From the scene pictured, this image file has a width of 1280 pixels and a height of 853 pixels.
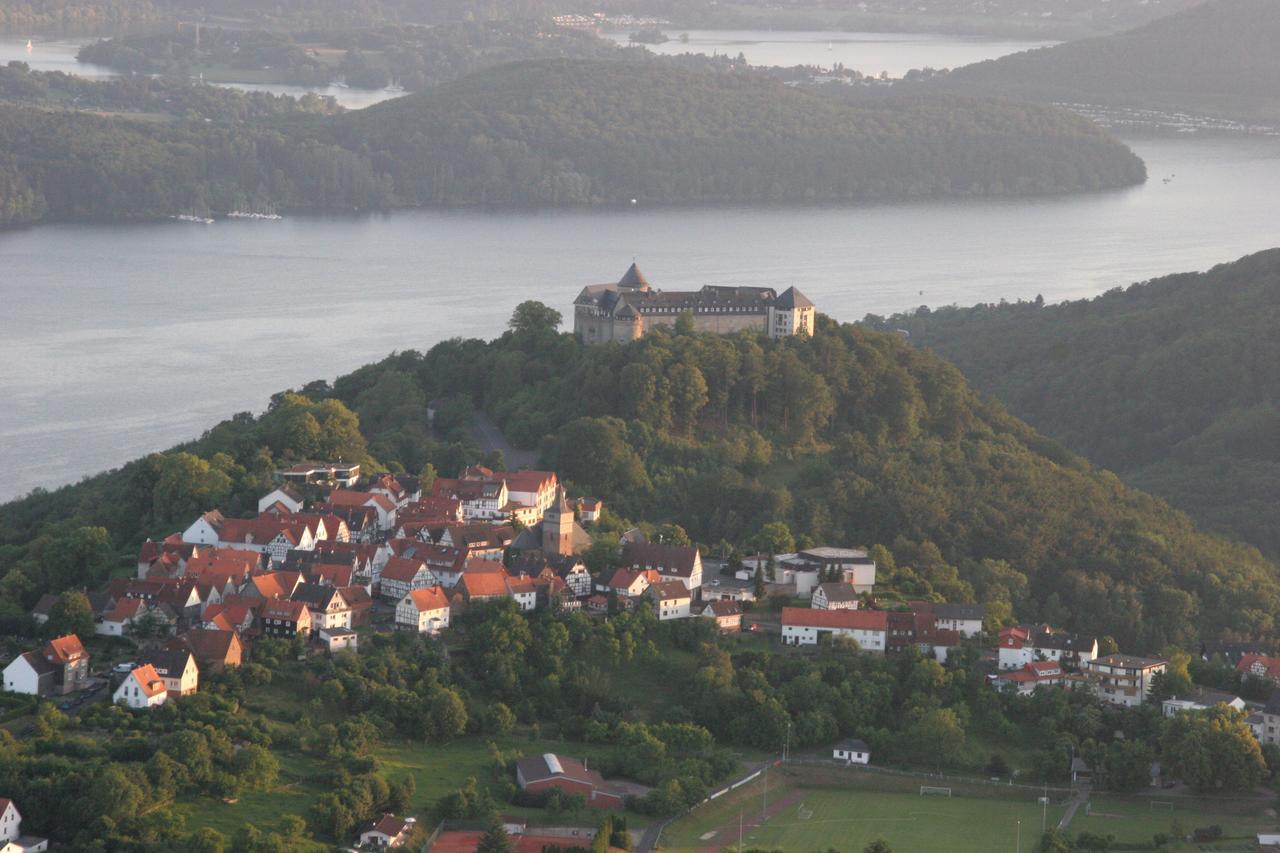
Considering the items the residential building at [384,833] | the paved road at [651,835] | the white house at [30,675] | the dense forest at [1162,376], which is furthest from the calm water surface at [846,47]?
the residential building at [384,833]

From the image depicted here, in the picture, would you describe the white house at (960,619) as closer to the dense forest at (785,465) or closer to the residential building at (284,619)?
the dense forest at (785,465)

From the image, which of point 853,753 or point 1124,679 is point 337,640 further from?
point 1124,679

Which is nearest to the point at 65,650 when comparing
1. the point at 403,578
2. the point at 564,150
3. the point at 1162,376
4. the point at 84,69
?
the point at 403,578

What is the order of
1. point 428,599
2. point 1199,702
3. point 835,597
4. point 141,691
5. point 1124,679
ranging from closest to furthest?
point 141,691
point 1199,702
point 1124,679
point 428,599
point 835,597

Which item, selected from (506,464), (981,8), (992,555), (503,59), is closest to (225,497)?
(506,464)

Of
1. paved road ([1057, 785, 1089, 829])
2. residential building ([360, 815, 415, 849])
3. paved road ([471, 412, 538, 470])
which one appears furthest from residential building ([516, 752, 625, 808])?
paved road ([471, 412, 538, 470])
